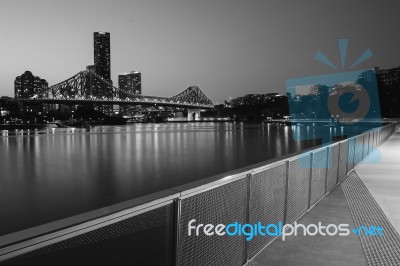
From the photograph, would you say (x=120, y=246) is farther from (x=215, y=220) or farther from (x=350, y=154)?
(x=350, y=154)

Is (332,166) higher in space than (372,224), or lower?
higher

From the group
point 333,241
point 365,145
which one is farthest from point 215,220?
point 365,145

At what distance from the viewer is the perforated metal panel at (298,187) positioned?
474cm

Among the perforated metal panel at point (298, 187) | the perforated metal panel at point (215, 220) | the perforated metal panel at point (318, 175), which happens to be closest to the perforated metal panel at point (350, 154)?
the perforated metal panel at point (318, 175)

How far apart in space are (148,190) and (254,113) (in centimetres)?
13846

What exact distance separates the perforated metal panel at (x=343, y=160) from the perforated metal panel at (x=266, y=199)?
3706mm

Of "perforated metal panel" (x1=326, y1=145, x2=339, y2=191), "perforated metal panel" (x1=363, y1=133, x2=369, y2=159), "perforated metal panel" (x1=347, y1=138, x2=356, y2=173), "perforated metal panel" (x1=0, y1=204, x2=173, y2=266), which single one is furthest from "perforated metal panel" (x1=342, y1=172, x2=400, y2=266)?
"perforated metal panel" (x1=363, y1=133, x2=369, y2=159)

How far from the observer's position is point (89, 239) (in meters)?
1.87

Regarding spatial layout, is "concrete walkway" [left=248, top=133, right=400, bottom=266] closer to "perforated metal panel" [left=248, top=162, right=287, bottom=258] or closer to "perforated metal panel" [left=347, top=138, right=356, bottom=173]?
"perforated metal panel" [left=248, top=162, right=287, bottom=258]

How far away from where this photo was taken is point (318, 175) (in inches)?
235

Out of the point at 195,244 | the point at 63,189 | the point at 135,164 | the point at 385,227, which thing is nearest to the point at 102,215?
the point at 195,244

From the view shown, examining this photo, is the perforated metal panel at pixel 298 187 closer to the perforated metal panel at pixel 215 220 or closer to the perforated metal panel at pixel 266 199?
the perforated metal panel at pixel 266 199

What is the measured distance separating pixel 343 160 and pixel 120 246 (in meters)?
5.62

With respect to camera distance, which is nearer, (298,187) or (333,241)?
(333,241)
